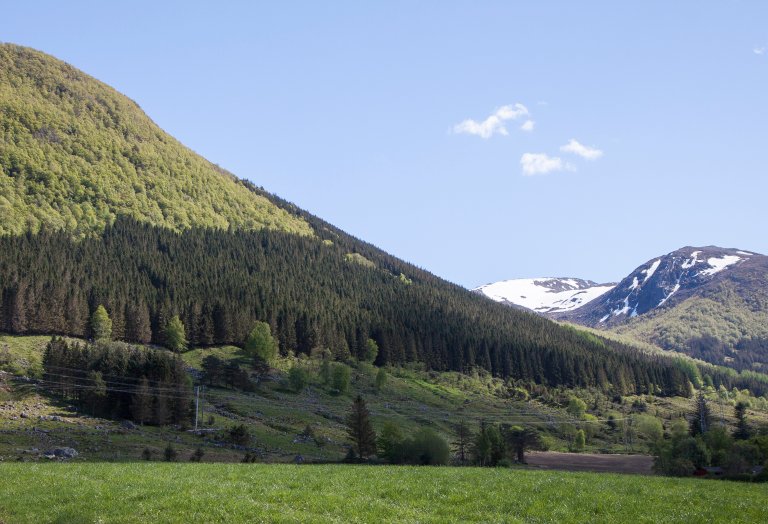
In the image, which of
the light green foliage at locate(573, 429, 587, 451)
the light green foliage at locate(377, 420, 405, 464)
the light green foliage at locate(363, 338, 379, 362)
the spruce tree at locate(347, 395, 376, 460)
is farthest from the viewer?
the light green foliage at locate(363, 338, 379, 362)

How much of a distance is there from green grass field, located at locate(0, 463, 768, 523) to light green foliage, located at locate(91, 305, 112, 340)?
375ft

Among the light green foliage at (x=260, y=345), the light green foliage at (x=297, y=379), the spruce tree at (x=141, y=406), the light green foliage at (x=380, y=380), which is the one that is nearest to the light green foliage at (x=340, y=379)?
the light green foliage at (x=297, y=379)

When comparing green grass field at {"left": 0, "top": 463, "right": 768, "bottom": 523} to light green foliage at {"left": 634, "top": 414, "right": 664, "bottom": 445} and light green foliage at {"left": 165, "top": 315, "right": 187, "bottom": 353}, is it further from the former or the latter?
light green foliage at {"left": 634, "top": 414, "right": 664, "bottom": 445}

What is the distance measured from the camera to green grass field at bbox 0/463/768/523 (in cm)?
2122

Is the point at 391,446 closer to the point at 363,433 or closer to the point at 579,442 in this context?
the point at 363,433

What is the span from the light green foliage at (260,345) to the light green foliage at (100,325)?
109 ft

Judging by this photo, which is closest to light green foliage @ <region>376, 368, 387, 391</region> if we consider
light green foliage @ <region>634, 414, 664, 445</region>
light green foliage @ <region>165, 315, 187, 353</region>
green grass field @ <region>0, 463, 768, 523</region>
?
light green foliage @ <region>165, 315, 187, 353</region>

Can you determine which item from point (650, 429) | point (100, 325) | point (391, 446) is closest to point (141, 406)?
point (391, 446)

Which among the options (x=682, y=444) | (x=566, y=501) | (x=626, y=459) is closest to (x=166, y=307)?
(x=626, y=459)

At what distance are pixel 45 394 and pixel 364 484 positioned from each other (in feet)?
270

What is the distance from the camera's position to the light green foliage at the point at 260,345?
503 feet

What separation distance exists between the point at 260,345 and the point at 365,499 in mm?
133479

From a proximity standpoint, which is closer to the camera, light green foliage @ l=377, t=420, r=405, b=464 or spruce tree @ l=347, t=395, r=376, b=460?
light green foliage @ l=377, t=420, r=405, b=464

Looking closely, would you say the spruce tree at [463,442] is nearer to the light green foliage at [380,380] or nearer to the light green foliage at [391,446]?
the light green foliage at [391,446]
